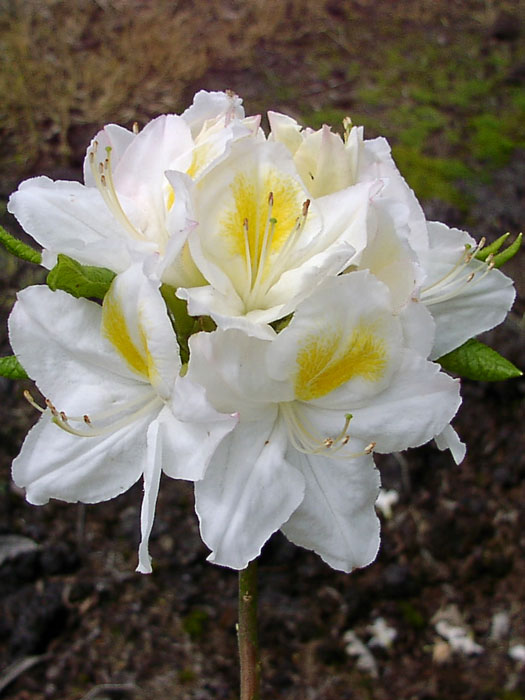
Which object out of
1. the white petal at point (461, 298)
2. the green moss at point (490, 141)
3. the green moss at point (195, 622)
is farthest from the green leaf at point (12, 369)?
the green moss at point (490, 141)

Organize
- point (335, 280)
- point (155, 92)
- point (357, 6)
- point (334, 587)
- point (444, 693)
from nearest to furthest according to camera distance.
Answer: point (335, 280)
point (444, 693)
point (334, 587)
point (155, 92)
point (357, 6)

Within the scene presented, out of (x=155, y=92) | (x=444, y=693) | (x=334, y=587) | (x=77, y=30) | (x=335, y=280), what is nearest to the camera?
(x=335, y=280)

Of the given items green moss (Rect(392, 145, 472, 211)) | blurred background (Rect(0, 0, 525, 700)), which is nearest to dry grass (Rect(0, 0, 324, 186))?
blurred background (Rect(0, 0, 525, 700))

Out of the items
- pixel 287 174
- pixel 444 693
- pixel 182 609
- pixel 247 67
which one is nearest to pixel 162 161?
pixel 287 174

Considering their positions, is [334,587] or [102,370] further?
[334,587]

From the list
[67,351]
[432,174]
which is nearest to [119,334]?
[67,351]

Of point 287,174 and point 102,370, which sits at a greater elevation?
point 287,174

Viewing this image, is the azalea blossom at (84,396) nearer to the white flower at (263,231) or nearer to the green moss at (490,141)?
the white flower at (263,231)

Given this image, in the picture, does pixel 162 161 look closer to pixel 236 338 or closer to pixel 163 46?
pixel 236 338
